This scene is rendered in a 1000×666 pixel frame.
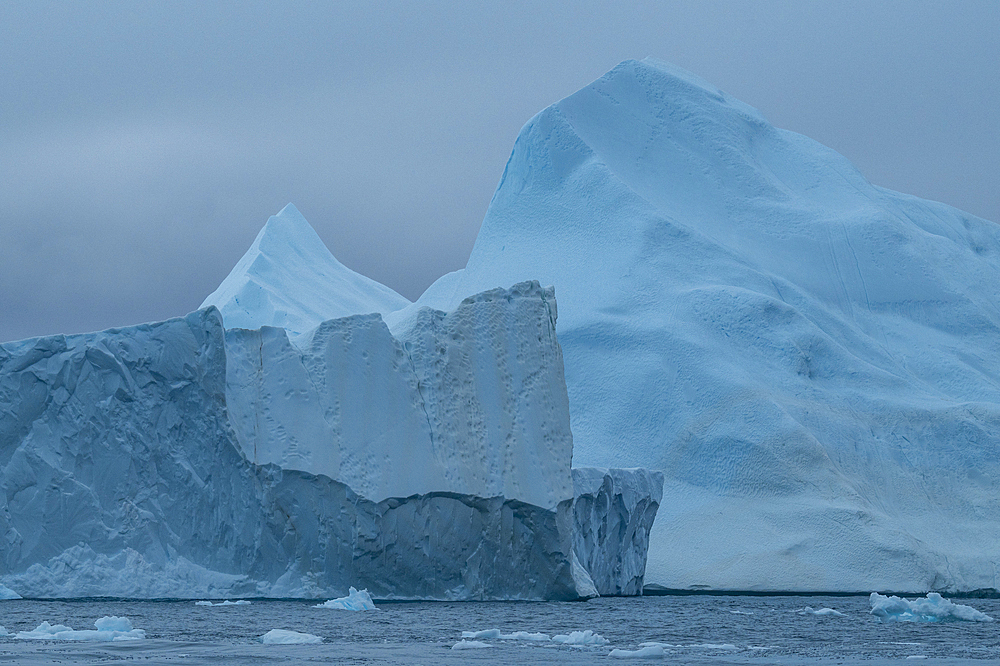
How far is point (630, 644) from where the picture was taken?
32.0 feet

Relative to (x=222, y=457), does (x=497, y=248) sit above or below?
above

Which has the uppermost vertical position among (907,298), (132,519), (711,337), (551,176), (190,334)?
(551,176)

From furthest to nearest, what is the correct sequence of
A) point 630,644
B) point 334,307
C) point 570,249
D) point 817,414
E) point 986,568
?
point 334,307 < point 570,249 < point 817,414 < point 986,568 < point 630,644

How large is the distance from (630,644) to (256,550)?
5915mm

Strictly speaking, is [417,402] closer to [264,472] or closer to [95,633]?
[264,472]

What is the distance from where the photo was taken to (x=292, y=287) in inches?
1093

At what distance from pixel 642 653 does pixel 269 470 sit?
662cm

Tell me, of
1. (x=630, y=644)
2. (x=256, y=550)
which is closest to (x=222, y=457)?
(x=256, y=550)

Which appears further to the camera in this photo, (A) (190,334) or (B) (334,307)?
(B) (334,307)

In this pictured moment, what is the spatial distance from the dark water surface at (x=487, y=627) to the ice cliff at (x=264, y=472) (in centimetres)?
62

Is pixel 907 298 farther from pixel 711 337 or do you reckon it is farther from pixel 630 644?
pixel 630 644

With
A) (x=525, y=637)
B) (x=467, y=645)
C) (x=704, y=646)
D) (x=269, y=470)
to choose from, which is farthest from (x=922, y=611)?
(x=269, y=470)

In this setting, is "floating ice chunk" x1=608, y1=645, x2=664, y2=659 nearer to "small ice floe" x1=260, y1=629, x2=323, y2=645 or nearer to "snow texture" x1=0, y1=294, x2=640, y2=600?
"small ice floe" x1=260, y1=629, x2=323, y2=645

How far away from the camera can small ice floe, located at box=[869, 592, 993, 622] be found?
42.5ft
